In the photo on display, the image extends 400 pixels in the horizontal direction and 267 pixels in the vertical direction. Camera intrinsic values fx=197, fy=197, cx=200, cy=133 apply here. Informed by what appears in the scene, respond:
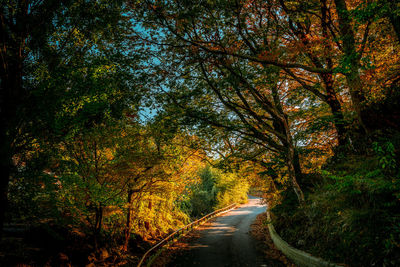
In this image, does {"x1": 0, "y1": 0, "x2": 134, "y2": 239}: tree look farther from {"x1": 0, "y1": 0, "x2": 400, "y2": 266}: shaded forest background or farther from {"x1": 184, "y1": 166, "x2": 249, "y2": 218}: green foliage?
{"x1": 184, "y1": 166, "x2": 249, "y2": 218}: green foliage

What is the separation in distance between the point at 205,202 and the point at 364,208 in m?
23.3

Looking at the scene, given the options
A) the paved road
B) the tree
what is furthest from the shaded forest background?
the paved road

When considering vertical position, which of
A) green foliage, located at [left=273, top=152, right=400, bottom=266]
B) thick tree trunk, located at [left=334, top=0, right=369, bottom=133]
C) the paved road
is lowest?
the paved road

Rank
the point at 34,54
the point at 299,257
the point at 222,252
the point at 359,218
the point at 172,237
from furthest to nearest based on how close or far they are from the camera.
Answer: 1. the point at 172,237
2. the point at 222,252
3. the point at 299,257
4. the point at 34,54
5. the point at 359,218

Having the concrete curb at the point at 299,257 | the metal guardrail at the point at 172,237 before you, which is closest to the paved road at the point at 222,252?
the concrete curb at the point at 299,257

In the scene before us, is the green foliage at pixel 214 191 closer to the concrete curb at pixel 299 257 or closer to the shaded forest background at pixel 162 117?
the shaded forest background at pixel 162 117

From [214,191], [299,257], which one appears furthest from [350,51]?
[214,191]

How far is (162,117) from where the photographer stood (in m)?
8.63

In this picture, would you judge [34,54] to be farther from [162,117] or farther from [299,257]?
[299,257]

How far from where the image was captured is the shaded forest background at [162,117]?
4898 mm

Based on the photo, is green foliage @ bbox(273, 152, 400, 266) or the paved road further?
the paved road

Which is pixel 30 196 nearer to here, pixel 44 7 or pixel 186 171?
pixel 44 7

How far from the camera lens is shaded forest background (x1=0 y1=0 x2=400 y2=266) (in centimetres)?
490

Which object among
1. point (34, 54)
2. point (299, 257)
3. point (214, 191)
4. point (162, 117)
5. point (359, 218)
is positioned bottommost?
point (299, 257)
